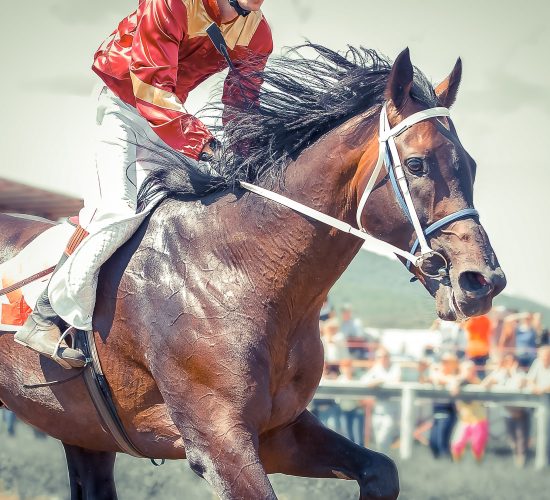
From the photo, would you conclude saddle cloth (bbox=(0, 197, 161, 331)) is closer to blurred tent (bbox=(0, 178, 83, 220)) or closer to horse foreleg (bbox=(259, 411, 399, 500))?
horse foreleg (bbox=(259, 411, 399, 500))

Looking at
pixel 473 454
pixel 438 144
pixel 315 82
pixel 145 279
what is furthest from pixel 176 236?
pixel 473 454

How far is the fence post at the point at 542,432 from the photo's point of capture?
27.1ft

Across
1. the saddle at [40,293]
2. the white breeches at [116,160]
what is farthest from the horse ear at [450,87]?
the saddle at [40,293]

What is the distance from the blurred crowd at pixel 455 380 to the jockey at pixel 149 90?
4760 mm

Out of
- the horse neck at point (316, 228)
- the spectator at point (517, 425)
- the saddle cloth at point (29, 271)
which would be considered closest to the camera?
the horse neck at point (316, 228)

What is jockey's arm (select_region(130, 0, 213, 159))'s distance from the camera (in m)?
3.77

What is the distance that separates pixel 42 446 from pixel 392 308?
5086 millimetres

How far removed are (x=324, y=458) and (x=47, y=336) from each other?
1.19 metres

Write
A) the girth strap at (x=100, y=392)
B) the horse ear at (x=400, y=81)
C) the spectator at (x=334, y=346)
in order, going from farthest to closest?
1. the spectator at (x=334, y=346)
2. the girth strap at (x=100, y=392)
3. the horse ear at (x=400, y=81)

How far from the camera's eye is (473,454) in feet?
27.3

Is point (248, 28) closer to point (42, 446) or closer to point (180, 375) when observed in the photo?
point (180, 375)

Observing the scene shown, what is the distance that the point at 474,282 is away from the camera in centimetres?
326

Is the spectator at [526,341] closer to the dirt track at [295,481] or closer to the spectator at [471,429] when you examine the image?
the spectator at [471,429]

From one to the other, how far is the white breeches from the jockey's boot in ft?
0.64
